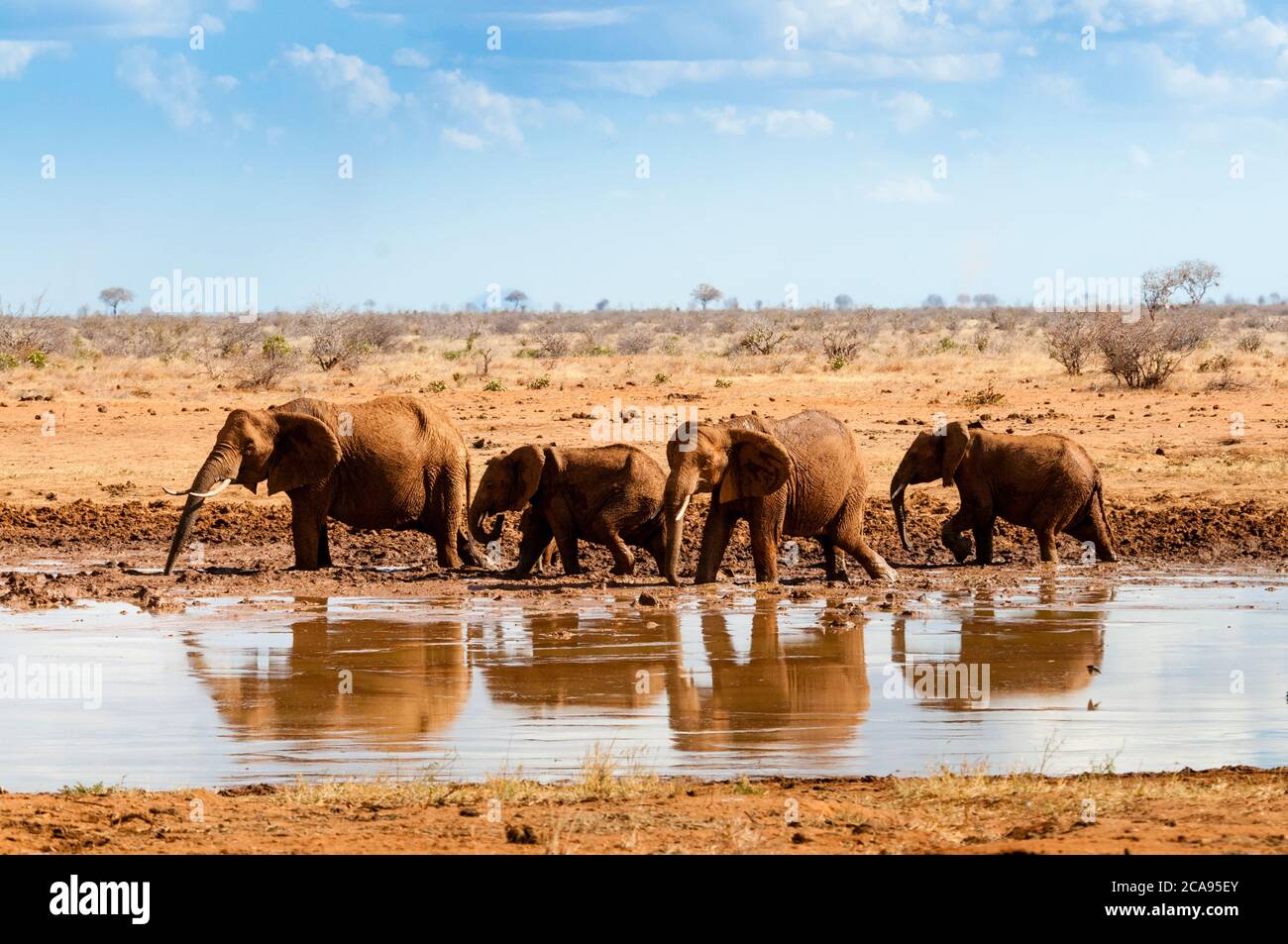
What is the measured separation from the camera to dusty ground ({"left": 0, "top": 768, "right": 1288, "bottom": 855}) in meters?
7.38

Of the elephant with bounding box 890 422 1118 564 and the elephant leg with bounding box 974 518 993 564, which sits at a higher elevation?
the elephant with bounding box 890 422 1118 564

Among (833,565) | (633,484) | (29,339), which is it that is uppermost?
(29,339)

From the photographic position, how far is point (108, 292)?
10700 centimetres

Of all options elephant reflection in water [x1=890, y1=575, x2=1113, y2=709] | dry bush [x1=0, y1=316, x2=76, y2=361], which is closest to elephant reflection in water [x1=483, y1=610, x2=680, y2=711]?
elephant reflection in water [x1=890, y1=575, x2=1113, y2=709]

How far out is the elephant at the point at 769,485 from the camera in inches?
618

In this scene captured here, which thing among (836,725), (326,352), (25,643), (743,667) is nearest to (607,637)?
(743,667)

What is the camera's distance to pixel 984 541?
18375 millimetres

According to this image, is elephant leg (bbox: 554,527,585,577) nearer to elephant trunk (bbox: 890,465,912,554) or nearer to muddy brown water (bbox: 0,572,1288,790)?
muddy brown water (bbox: 0,572,1288,790)

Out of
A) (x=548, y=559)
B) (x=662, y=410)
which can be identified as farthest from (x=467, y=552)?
(x=662, y=410)

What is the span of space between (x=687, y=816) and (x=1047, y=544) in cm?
1127

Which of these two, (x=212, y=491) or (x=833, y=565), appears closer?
(x=212, y=491)

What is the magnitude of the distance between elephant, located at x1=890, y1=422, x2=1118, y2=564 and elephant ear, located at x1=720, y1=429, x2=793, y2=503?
9.90ft

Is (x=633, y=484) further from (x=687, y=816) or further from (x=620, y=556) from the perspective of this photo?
(x=687, y=816)
